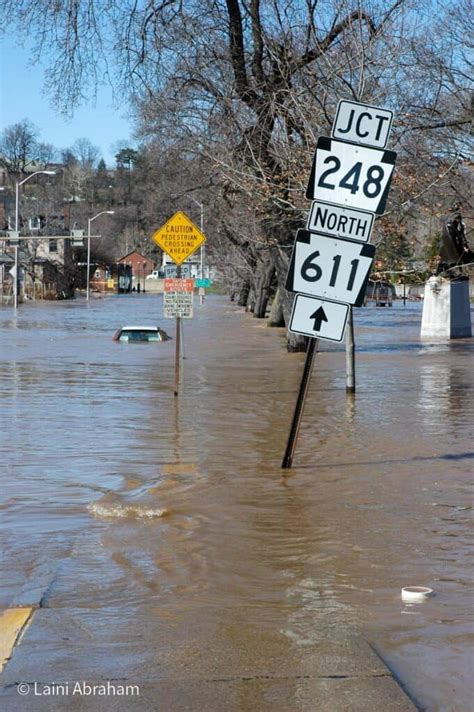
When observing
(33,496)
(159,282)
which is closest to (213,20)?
(33,496)

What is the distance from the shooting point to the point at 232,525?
9.65 metres

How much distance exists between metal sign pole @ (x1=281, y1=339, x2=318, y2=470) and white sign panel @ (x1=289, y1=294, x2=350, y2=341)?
19 cm

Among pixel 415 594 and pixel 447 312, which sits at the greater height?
pixel 447 312

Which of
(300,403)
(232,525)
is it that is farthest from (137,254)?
(232,525)

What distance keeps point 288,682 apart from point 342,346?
3098 centimetres

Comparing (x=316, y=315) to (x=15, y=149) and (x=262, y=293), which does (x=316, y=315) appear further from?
(x=15, y=149)

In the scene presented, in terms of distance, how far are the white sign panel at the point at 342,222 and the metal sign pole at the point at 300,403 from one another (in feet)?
3.68

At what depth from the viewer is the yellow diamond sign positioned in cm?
1975

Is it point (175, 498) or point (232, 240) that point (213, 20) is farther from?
point (232, 240)

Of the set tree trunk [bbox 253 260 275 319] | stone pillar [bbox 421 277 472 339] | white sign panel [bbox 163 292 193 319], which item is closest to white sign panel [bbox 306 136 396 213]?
white sign panel [bbox 163 292 193 319]

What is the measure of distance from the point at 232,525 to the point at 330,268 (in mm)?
3161

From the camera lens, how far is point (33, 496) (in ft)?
35.6

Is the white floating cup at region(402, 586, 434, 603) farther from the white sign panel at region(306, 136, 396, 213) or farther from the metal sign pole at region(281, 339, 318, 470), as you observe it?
the white sign panel at region(306, 136, 396, 213)

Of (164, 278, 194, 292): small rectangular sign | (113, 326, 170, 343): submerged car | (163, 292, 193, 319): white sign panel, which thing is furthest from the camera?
(113, 326, 170, 343): submerged car
